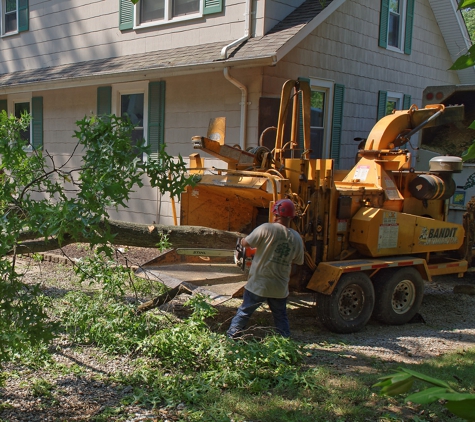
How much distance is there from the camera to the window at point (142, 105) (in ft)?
36.7

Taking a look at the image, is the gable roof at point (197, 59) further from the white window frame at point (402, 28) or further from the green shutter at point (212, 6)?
the white window frame at point (402, 28)

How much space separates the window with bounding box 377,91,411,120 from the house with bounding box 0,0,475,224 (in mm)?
27

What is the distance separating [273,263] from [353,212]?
1605 millimetres

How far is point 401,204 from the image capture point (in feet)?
24.3

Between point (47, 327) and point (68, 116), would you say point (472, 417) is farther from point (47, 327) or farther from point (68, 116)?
point (68, 116)

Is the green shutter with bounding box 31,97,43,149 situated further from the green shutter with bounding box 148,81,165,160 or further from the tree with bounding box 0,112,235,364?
the tree with bounding box 0,112,235,364

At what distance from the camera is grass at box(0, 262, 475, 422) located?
4.21 m

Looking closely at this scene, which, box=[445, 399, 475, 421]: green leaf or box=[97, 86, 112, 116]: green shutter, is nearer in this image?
box=[445, 399, 475, 421]: green leaf

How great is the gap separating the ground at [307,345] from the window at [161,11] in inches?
209

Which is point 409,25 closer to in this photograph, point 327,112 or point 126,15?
point 327,112

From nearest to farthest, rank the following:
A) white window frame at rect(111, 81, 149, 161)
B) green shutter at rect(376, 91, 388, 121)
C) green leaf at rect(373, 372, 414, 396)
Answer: green leaf at rect(373, 372, 414, 396) < white window frame at rect(111, 81, 149, 161) < green shutter at rect(376, 91, 388, 121)

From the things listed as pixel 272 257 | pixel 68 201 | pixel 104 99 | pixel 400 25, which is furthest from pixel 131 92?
pixel 68 201

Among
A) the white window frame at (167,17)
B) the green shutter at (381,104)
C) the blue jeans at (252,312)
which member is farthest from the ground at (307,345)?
the white window frame at (167,17)

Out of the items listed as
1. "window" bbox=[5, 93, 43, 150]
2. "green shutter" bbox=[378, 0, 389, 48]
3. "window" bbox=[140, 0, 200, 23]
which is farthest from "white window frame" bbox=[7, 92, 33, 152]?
"green shutter" bbox=[378, 0, 389, 48]
